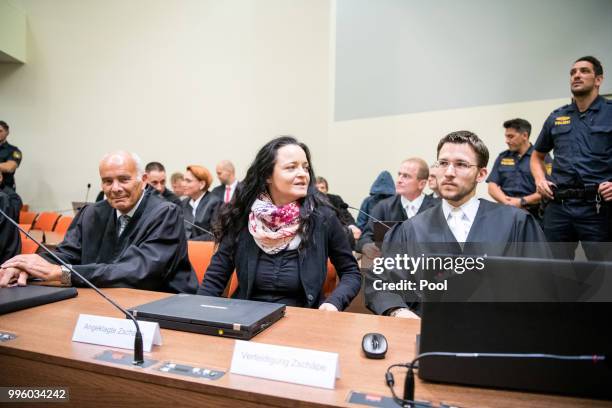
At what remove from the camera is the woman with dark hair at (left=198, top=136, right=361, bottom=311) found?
1.69 metres

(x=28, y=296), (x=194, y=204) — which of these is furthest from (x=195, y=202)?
(x=28, y=296)

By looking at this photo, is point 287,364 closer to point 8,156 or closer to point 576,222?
point 576,222

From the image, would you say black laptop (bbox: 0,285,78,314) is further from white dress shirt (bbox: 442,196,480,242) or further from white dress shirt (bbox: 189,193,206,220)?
white dress shirt (bbox: 189,193,206,220)

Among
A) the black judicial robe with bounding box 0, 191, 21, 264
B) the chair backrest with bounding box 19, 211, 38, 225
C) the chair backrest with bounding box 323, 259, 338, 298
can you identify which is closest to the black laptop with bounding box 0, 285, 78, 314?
the black judicial robe with bounding box 0, 191, 21, 264

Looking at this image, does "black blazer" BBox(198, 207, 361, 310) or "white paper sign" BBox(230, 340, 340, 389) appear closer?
"white paper sign" BBox(230, 340, 340, 389)

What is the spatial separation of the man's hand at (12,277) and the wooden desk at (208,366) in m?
0.27

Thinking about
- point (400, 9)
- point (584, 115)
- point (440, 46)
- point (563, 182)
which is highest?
point (400, 9)

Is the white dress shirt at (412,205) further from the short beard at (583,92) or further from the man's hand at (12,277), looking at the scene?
the man's hand at (12,277)

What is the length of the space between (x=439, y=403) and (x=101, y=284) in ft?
4.56

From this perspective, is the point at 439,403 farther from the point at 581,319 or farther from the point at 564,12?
the point at 564,12

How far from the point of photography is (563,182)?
2762 millimetres

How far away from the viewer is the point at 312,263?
67.2 inches

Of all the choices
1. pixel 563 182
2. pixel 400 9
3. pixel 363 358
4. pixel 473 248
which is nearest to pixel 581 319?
pixel 363 358

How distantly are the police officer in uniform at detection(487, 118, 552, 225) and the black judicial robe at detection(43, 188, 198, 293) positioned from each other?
121 inches
